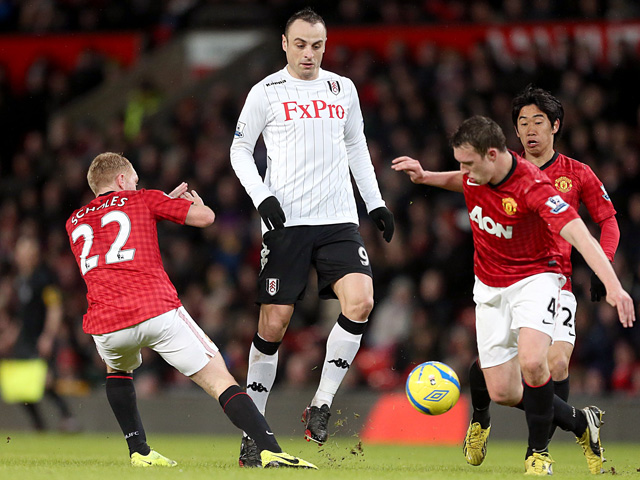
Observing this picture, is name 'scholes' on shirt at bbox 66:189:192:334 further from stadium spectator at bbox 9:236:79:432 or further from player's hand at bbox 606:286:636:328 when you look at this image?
stadium spectator at bbox 9:236:79:432

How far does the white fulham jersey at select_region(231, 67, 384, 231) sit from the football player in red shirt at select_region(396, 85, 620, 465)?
48 centimetres

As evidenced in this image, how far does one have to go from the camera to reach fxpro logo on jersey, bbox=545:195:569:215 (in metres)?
5.76

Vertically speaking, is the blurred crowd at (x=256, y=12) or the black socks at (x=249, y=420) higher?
the blurred crowd at (x=256, y=12)

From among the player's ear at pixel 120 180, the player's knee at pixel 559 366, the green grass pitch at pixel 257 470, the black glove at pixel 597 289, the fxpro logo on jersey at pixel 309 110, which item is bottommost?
the green grass pitch at pixel 257 470

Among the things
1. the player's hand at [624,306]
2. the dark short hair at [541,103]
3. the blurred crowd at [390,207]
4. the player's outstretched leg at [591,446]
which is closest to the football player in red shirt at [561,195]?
the dark short hair at [541,103]

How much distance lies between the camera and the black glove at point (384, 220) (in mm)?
7004

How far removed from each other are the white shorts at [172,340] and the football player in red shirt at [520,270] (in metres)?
1.68

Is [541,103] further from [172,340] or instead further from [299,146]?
[172,340]

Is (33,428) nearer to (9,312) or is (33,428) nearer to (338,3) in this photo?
(9,312)

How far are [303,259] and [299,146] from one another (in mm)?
740

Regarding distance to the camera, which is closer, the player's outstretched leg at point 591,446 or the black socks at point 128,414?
the black socks at point 128,414

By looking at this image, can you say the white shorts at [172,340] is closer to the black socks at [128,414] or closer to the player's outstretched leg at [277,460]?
the black socks at [128,414]

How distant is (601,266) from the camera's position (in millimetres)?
5531

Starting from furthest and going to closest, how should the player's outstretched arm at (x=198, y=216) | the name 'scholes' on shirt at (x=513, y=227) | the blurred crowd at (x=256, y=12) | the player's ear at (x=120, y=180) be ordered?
the blurred crowd at (x=256, y=12)
the player's ear at (x=120, y=180)
the player's outstretched arm at (x=198, y=216)
the name 'scholes' on shirt at (x=513, y=227)
